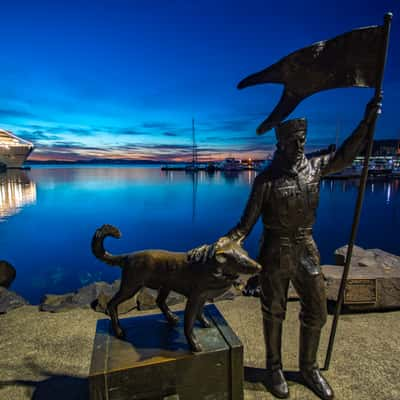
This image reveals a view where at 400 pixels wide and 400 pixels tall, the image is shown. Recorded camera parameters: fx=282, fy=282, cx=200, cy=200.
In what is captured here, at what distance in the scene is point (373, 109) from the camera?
8.64ft

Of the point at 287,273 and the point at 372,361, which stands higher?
the point at 287,273

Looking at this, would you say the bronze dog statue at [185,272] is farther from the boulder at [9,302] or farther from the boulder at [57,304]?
the boulder at [9,302]

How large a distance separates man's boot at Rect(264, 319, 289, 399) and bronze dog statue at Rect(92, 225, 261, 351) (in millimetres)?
872

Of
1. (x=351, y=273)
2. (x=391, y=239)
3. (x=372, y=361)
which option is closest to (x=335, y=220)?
(x=391, y=239)

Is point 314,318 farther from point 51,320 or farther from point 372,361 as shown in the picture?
point 51,320

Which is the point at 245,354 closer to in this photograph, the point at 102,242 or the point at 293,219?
the point at 293,219

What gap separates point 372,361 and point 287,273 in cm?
196

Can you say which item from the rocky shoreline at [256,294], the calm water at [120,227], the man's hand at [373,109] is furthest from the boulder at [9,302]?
the man's hand at [373,109]

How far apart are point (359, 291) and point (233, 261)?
139 inches

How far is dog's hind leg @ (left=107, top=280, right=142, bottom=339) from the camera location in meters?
2.77

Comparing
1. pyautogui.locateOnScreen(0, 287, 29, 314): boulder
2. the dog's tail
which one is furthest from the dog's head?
pyautogui.locateOnScreen(0, 287, 29, 314): boulder

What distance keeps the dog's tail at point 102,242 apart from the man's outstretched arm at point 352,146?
2.20 metres

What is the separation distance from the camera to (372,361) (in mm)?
3557

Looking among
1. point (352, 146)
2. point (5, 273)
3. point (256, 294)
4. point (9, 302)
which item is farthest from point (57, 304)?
point (352, 146)
